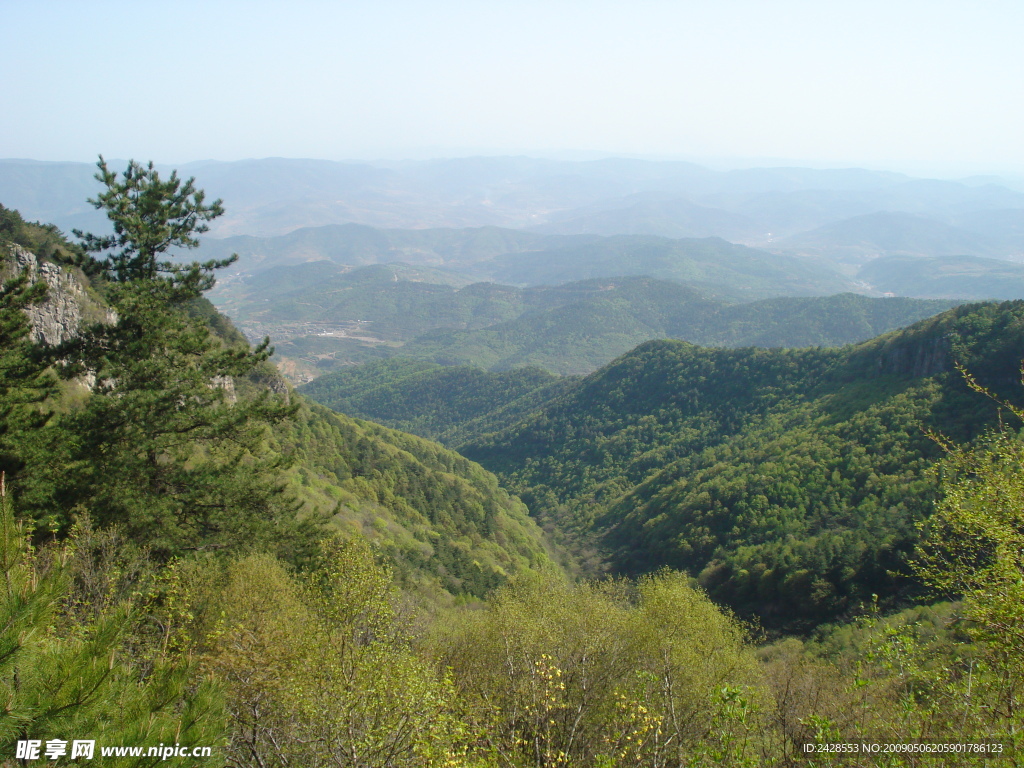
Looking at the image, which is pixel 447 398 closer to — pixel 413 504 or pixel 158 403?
pixel 413 504

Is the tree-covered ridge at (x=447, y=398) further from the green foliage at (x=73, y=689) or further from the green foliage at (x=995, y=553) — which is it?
the green foliage at (x=73, y=689)

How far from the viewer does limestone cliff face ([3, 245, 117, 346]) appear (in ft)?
118

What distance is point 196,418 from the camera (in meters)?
18.8

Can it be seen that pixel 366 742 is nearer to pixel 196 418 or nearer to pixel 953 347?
pixel 196 418

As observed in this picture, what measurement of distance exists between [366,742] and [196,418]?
13.9 meters

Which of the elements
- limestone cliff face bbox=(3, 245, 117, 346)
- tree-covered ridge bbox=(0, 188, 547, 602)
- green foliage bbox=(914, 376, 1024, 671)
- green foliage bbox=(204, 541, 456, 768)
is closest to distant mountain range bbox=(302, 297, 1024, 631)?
green foliage bbox=(914, 376, 1024, 671)

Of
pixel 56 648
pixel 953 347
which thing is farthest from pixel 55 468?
pixel 953 347

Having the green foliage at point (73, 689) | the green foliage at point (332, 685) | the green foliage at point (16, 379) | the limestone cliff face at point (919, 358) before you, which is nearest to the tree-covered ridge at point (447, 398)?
the limestone cliff face at point (919, 358)

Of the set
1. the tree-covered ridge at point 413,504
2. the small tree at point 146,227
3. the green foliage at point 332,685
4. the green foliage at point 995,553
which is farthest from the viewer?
the tree-covered ridge at point 413,504

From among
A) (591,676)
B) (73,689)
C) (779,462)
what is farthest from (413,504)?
(73,689)

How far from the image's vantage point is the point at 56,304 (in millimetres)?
38438

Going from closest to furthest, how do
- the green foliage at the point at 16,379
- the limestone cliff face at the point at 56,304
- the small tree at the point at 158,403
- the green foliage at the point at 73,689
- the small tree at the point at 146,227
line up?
the green foliage at the point at 73,689 → the green foliage at the point at 16,379 → the small tree at the point at 158,403 → the small tree at the point at 146,227 → the limestone cliff face at the point at 56,304

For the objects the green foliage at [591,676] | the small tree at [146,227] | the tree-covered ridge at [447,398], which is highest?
the small tree at [146,227]

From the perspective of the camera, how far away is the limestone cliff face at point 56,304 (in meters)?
36.0
